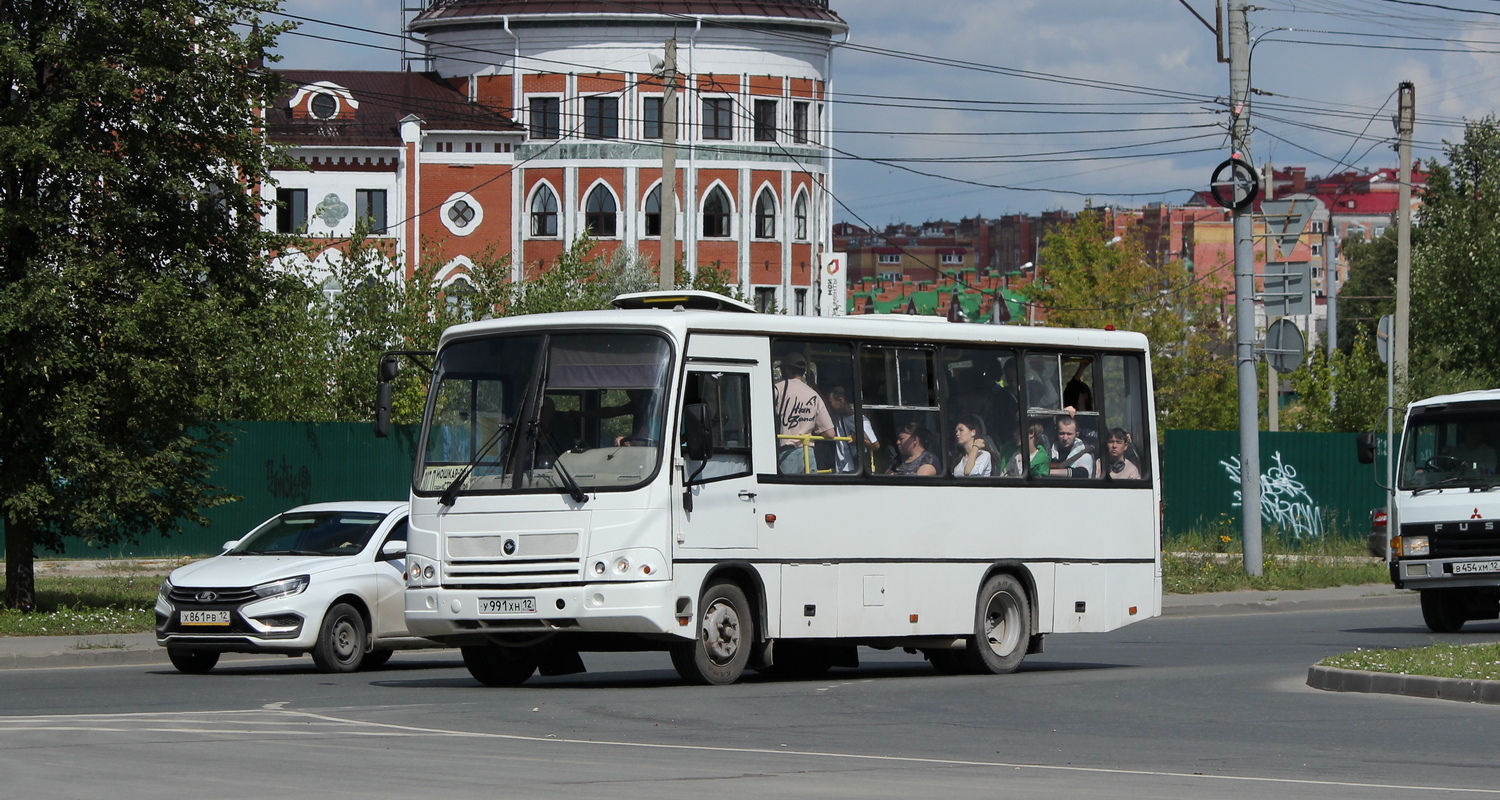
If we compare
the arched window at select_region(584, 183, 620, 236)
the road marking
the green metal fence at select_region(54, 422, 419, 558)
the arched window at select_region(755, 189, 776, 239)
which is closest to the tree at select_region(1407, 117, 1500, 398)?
the green metal fence at select_region(54, 422, 419, 558)

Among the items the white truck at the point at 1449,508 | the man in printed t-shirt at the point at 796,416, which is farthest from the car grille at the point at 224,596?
the white truck at the point at 1449,508

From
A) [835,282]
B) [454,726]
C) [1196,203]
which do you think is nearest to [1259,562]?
[454,726]

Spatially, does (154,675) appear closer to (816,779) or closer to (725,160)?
(816,779)

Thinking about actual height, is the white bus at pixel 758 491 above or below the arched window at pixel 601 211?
below

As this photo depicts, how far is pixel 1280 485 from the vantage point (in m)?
40.6

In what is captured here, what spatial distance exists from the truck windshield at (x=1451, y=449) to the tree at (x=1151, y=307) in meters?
43.1

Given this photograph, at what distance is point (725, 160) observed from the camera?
7606cm

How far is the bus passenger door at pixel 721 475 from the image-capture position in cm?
1483

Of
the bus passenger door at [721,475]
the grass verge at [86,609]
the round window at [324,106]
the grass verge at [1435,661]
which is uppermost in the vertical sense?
the round window at [324,106]

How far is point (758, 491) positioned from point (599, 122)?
61008mm

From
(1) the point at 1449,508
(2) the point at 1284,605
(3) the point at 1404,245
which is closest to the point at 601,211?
(3) the point at 1404,245

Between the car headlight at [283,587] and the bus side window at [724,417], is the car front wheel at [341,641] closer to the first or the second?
the car headlight at [283,587]

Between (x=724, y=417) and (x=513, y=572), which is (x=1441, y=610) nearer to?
(x=724, y=417)

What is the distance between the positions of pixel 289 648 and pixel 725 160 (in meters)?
59.8
